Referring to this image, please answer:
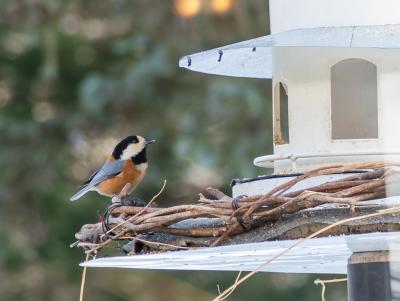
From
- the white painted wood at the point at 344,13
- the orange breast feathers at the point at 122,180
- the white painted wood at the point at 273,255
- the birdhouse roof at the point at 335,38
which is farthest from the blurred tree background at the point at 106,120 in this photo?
the birdhouse roof at the point at 335,38

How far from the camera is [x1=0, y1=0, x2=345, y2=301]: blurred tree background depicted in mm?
8531

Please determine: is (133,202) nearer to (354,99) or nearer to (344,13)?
(354,99)

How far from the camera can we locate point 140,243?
2.85 m

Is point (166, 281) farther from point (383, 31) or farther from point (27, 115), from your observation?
point (383, 31)

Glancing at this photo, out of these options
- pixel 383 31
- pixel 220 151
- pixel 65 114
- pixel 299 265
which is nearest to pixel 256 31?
pixel 220 151

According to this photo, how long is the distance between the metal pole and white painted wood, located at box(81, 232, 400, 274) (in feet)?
0.08

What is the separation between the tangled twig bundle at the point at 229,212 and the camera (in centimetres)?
242

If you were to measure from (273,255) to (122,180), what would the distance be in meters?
1.59

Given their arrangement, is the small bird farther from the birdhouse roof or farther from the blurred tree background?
the blurred tree background

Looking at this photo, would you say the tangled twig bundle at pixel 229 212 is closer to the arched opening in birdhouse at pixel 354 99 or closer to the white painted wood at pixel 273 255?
the white painted wood at pixel 273 255

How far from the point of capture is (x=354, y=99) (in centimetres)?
284

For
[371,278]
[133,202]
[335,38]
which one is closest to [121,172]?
[133,202]

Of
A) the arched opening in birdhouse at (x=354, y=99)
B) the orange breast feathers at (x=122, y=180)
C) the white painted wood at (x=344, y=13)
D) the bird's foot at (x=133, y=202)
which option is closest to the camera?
the white painted wood at (x=344, y=13)

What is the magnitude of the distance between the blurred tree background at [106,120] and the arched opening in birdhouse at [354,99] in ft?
17.1
